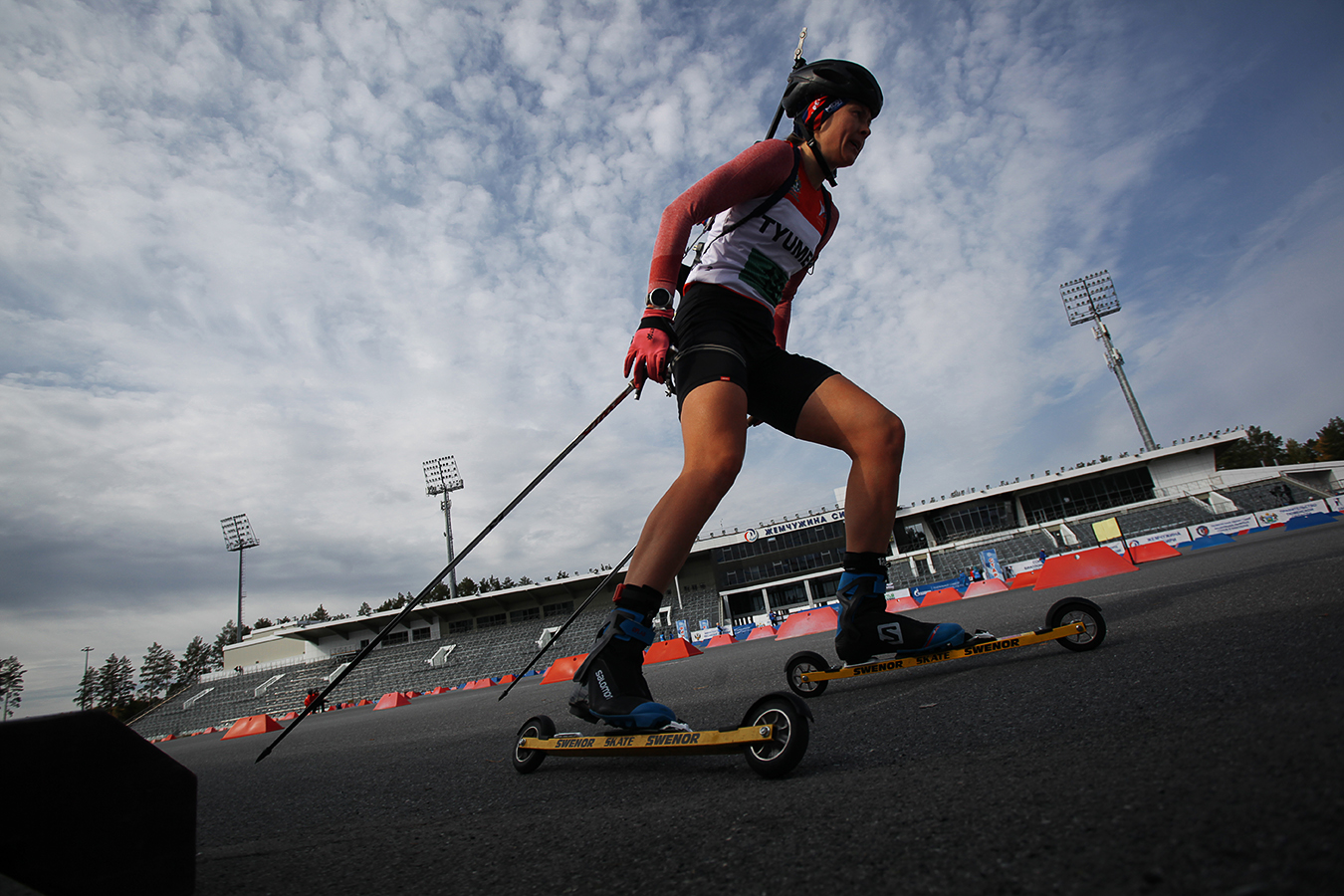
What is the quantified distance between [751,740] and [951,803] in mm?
461

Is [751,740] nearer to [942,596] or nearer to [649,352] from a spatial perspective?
[649,352]

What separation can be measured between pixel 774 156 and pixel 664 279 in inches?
27.0

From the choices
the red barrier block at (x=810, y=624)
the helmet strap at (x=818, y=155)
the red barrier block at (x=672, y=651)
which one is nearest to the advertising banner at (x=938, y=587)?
the red barrier block at (x=810, y=624)

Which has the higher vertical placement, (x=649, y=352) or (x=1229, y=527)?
(x=649, y=352)

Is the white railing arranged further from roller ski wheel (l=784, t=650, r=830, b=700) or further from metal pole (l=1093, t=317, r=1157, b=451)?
metal pole (l=1093, t=317, r=1157, b=451)

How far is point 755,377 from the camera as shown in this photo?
252 cm

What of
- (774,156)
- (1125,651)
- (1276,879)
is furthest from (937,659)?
(774,156)

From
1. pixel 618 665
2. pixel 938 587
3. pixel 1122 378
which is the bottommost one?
pixel 938 587

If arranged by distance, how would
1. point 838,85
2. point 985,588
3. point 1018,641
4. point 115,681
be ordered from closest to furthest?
point 1018,641
point 838,85
point 985,588
point 115,681

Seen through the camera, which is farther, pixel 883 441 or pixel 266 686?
pixel 266 686

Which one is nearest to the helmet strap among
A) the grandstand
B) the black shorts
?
the black shorts

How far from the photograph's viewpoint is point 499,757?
218cm

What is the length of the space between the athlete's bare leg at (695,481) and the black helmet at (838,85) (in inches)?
53.9

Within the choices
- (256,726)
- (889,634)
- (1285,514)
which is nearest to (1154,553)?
(1285,514)
